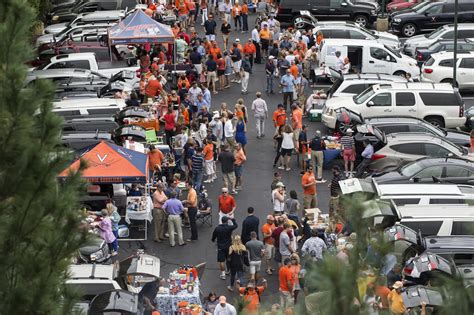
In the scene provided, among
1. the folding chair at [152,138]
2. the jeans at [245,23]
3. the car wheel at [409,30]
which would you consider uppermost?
the folding chair at [152,138]

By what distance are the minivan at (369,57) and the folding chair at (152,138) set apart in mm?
8947

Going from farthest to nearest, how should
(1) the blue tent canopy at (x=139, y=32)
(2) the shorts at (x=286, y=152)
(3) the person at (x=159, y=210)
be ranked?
1. (1) the blue tent canopy at (x=139, y=32)
2. (2) the shorts at (x=286, y=152)
3. (3) the person at (x=159, y=210)

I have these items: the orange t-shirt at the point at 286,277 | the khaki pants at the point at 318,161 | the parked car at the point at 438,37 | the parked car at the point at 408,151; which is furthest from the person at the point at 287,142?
the parked car at the point at 438,37

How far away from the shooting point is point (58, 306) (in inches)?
315

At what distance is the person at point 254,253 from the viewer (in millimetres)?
20844

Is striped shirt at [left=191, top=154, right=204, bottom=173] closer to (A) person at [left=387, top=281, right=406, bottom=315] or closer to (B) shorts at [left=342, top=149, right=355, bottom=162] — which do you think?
(B) shorts at [left=342, top=149, right=355, bottom=162]

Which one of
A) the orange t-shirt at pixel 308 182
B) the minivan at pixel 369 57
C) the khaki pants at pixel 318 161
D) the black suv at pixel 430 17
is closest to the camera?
the orange t-shirt at pixel 308 182

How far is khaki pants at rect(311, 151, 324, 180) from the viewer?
1065 inches

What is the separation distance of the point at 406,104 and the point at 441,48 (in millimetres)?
7117

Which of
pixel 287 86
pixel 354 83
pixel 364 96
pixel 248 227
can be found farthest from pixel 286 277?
pixel 354 83

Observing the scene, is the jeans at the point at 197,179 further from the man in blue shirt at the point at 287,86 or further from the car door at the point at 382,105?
the man in blue shirt at the point at 287,86

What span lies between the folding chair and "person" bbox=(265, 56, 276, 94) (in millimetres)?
6323

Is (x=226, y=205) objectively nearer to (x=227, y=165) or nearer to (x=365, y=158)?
(x=227, y=165)

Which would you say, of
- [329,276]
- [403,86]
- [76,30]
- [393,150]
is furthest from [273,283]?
[76,30]
